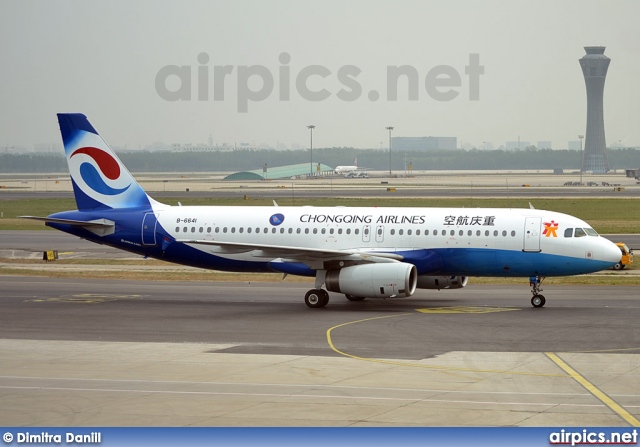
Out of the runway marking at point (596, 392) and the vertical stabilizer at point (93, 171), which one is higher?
the vertical stabilizer at point (93, 171)

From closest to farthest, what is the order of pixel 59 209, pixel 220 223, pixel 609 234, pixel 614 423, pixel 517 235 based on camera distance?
pixel 614 423, pixel 517 235, pixel 220 223, pixel 609 234, pixel 59 209

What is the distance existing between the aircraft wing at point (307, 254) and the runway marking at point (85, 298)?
4.82 meters

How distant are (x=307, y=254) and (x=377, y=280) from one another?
3314 millimetres

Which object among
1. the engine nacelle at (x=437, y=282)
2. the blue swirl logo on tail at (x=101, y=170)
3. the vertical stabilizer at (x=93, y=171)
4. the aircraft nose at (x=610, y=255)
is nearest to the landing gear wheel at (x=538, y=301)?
the aircraft nose at (x=610, y=255)

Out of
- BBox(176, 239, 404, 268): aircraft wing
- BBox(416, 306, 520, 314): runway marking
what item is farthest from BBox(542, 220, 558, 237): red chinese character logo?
BBox(176, 239, 404, 268): aircraft wing

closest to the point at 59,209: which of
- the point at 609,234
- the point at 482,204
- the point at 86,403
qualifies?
the point at 482,204

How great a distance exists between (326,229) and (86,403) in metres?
22.2

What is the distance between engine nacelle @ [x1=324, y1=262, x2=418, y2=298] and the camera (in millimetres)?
40250

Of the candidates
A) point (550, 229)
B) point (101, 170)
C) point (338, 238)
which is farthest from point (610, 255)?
point (101, 170)

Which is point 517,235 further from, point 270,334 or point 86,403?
point 86,403

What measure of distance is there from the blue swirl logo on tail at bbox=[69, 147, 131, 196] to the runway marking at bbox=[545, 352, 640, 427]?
24.3m

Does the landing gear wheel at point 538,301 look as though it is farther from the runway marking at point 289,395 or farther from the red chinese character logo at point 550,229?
the runway marking at point 289,395

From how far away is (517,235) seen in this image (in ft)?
138

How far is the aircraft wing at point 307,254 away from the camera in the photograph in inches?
1641
